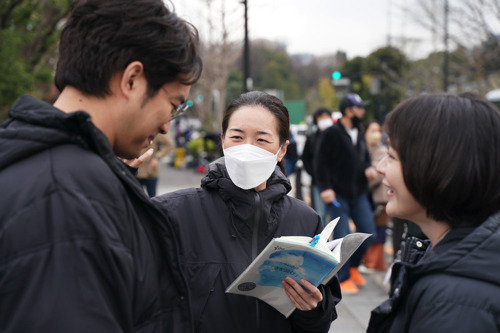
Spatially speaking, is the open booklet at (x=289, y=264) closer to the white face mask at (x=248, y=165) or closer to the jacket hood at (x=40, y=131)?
the white face mask at (x=248, y=165)

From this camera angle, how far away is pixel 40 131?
4.16 feet

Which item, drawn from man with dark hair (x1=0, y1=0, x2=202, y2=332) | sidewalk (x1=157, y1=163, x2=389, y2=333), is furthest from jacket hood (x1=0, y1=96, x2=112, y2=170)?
sidewalk (x1=157, y1=163, x2=389, y2=333)

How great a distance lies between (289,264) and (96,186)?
91cm

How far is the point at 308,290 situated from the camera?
211 centimetres

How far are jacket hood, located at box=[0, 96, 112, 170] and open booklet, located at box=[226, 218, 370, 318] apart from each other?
75 cm

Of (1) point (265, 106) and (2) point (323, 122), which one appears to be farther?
(2) point (323, 122)

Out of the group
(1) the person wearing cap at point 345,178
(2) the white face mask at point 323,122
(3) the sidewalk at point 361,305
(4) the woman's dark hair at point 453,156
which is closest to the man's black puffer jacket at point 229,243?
(4) the woman's dark hair at point 453,156

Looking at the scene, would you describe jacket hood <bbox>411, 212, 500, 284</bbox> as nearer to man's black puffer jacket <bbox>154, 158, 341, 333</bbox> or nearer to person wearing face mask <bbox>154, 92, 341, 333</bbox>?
person wearing face mask <bbox>154, 92, 341, 333</bbox>

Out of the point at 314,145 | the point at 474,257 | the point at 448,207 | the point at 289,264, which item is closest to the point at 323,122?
the point at 314,145

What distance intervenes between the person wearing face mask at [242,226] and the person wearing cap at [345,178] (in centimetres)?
366

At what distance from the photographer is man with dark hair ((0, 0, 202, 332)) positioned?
1.16 metres

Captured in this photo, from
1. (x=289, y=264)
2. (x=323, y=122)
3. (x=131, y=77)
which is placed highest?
(x=131, y=77)

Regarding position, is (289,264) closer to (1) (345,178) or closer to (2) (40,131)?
(2) (40,131)

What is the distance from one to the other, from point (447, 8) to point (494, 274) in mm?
16184
